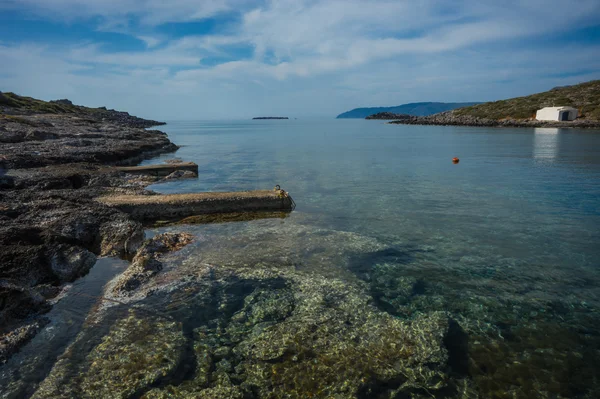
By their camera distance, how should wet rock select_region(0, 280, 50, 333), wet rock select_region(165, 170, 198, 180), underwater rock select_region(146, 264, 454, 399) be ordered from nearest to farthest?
underwater rock select_region(146, 264, 454, 399)
wet rock select_region(0, 280, 50, 333)
wet rock select_region(165, 170, 198, 180)

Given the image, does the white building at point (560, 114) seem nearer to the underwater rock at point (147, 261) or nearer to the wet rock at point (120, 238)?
the underwater rock at point (147, 261)

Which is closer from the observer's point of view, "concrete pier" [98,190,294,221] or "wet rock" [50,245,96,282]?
"wet rock" [50,245,96,282]

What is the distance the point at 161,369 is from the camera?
250 inches

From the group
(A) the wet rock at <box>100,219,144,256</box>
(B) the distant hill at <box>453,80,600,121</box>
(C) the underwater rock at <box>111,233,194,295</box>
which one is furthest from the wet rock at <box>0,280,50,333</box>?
(B) the distant hill at <box>453,80,600,121</box>

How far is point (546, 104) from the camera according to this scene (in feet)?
371

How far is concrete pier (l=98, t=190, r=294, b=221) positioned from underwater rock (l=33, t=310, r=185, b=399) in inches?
344

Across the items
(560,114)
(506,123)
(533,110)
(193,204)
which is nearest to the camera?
(193,204)

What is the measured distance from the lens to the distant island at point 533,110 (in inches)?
3671

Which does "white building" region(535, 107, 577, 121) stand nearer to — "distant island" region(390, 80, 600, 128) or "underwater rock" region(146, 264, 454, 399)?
"distant island" region(390, 80, 600, 128)

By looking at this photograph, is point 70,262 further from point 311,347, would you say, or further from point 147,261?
point 311,347

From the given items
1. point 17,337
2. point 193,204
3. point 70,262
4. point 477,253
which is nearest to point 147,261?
point 70,262

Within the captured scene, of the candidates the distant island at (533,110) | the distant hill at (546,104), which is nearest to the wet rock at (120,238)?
the distant island at (533,110)

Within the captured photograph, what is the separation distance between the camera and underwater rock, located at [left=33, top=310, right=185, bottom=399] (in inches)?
230

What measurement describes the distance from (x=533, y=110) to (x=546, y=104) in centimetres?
724
